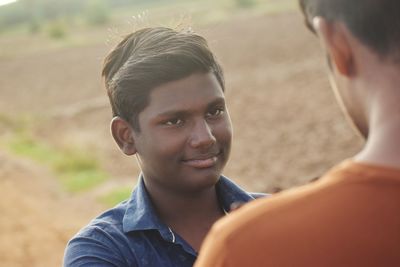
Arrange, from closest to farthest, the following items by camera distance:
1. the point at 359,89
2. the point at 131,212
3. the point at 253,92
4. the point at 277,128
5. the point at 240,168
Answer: the point at 359,89, the point at 131,212, the point at 240,168, the point at 277,128, the point at 253,92

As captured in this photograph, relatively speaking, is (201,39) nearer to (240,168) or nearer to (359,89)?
(359,89)

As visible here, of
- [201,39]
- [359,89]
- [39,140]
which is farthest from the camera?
[39,140]

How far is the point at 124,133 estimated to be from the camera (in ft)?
7.02

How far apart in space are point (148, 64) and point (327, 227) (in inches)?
45.9

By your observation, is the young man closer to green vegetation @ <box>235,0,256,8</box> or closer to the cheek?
the cheek

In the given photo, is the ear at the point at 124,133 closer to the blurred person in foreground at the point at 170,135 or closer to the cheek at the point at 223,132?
the blurred person in foreground at the point at 170,135

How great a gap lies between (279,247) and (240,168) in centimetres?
914

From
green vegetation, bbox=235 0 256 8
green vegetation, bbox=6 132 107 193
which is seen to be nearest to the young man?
green vegetation, bbox=6 132 107 193

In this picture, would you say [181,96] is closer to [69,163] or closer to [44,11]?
[69,163]

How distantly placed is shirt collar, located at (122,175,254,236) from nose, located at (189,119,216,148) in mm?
206

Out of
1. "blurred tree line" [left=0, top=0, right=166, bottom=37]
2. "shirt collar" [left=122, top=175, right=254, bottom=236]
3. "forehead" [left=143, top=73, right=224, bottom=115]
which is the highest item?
"forehead" [left=143, top=73, right=224, bottom=115]

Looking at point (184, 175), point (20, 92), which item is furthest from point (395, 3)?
point (20, 92)

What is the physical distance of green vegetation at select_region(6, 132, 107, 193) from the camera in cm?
1025

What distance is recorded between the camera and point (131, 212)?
1.97 metres
